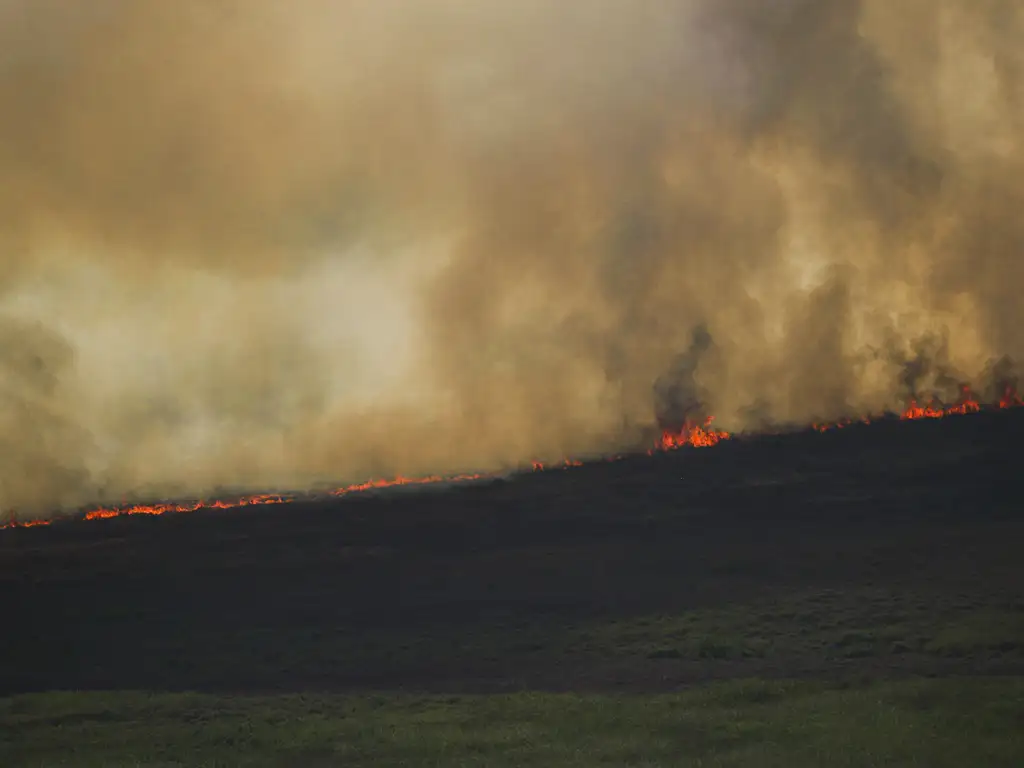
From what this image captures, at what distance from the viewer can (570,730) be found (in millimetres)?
35812

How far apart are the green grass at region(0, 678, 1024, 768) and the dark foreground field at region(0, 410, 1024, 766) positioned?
0.19 m

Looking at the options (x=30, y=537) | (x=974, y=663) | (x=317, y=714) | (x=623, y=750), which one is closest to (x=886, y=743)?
(x=623, y=750)

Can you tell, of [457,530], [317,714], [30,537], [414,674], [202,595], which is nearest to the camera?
[317,714]

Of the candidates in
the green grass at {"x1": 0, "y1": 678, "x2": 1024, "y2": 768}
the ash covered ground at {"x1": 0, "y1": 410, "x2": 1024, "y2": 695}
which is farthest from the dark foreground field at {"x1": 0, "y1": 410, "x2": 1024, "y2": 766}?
the ash covered ground at {"x1": 0, "y1": 410, "x2": 1024, "y2": 695}

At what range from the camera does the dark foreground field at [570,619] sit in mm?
35219

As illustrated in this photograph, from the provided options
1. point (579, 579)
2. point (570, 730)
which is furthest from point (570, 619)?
point (570, 730)

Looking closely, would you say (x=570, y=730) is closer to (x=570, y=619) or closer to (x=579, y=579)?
(x=570, y=619)

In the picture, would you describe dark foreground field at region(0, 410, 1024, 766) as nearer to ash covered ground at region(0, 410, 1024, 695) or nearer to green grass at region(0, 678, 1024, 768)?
green grass at region(0, 678, 1024, 768)

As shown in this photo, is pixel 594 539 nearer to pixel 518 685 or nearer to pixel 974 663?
pixel 518 685

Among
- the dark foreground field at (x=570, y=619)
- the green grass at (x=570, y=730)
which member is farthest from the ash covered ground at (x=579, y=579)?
the green grass at (x=570, y=730)

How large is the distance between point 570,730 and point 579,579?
50.3 metres

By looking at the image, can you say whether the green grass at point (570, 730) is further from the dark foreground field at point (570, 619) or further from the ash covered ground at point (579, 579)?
the ash covered ground at point (579, 579)

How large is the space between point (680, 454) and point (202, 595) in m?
55.5

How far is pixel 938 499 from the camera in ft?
313
